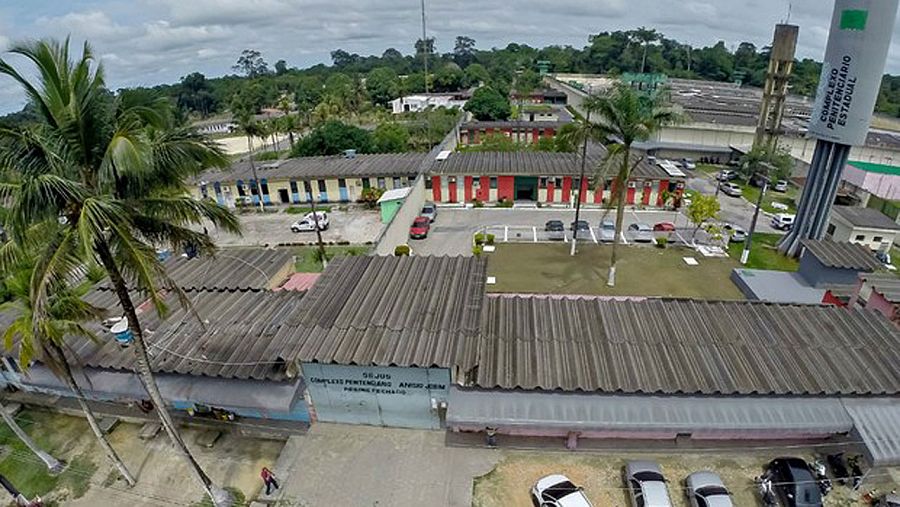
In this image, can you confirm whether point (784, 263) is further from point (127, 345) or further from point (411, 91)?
point (411, 91)

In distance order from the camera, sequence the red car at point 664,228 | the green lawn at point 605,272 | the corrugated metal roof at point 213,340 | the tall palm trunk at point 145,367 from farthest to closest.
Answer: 1. the red car at point 664,228
2. the green lawn at point 605,272
3. the corrugated metal roof at point 213,340
4. the tall palm trunk at point 145,367

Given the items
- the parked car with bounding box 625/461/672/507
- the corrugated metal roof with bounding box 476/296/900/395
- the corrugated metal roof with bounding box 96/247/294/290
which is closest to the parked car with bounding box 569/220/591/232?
the corrugated metal roof with bounding box 476/296/900/395

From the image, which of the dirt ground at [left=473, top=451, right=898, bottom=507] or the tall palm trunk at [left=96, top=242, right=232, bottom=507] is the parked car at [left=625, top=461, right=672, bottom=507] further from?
the tall palm trunk at [left=96, top=242, right=232, bottom=507]

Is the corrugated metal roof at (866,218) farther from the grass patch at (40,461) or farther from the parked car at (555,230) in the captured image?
the grass patch at (40,461)

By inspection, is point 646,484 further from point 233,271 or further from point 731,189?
point 731,189

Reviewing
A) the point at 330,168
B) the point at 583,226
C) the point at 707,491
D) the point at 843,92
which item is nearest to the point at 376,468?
the point at 707,491

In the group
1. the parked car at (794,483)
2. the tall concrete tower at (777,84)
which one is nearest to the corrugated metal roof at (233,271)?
the parked car at (794,483)
